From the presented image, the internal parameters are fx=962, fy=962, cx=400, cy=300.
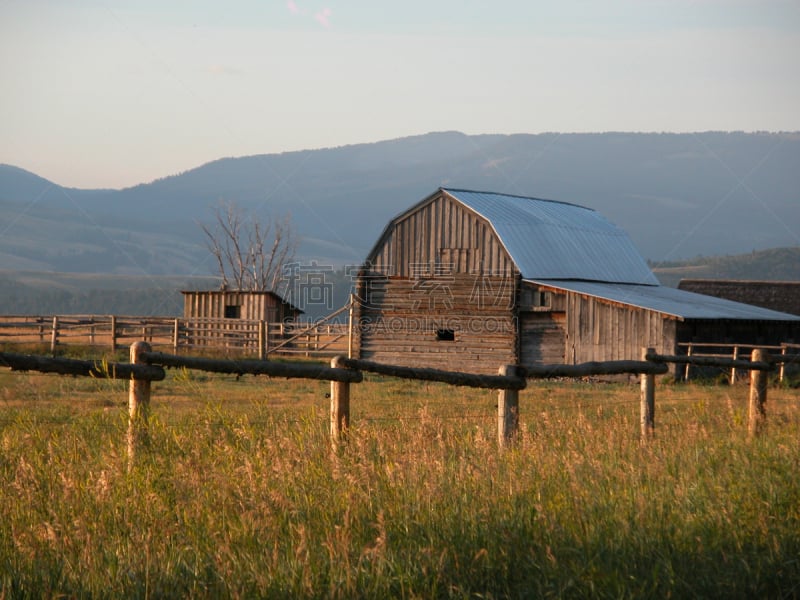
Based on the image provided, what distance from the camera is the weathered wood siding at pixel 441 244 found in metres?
34.7

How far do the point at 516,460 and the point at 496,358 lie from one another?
25.9 metres

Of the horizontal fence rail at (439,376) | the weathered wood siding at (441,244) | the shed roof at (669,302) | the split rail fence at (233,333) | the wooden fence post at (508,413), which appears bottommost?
the split rail fence at (233,333)

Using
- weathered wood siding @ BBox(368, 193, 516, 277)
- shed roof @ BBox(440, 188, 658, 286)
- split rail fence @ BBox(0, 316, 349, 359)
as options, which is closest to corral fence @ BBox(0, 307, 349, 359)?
split rail fence @ BBox(0, 316, 349, 359)

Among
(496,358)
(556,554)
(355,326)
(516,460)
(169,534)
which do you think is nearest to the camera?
(556,554)

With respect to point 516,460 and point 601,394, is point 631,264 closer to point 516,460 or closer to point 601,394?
point 601,394

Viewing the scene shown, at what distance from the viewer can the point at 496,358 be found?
A: 34.1 metres

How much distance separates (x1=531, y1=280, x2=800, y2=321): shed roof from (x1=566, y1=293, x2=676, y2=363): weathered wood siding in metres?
0.35

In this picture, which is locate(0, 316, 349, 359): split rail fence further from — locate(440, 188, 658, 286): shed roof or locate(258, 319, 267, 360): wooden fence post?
locate(440, 188, 658, 286): shed roof

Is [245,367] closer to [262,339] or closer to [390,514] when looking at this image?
[390,514]

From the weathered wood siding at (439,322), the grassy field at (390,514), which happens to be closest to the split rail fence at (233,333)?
the weathered wood siding at (439,322)

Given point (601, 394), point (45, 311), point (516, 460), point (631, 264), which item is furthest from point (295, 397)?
point (45, 311)

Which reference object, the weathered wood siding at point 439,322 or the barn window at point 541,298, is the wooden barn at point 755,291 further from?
the weathered wood siding at point 439,322

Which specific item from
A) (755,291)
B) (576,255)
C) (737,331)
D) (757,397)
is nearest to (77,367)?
(757,397)

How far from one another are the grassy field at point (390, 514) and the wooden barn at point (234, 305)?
3444 centimetres
